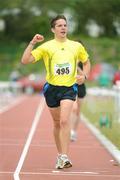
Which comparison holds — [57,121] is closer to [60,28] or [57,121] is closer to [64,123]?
[64,123]

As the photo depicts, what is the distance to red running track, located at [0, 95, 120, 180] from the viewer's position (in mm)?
11805

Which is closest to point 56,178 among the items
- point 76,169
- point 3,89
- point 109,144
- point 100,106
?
point 76,169

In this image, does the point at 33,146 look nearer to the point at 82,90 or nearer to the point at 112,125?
the point at 82,90

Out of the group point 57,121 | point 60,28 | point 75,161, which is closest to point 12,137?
point 75,161

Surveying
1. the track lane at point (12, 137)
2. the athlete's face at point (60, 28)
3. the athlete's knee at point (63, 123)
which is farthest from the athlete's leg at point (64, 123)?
the athlete's face at point (60, 28)

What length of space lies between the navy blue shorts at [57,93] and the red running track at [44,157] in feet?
3.46

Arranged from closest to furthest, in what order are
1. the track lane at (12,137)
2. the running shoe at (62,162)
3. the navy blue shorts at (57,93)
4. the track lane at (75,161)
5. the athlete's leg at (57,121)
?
the track lane at (75,161)
the running shoe at (62,162)
the navy blue shorts at (57,93)
the athlete's leg at (57,121)
the track lane at (12,137)

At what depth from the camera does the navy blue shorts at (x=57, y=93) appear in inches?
492

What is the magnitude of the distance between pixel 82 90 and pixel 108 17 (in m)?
52.9

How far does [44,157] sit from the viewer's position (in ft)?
46.6

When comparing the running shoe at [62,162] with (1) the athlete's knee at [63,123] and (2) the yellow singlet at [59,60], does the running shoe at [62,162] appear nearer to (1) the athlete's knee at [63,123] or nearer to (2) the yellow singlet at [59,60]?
(1) the athlete's knee at [63,123]

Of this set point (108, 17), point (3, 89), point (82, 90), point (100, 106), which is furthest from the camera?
point (108, 17)

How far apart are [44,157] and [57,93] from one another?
2.04 m

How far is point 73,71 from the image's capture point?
40.8ft
